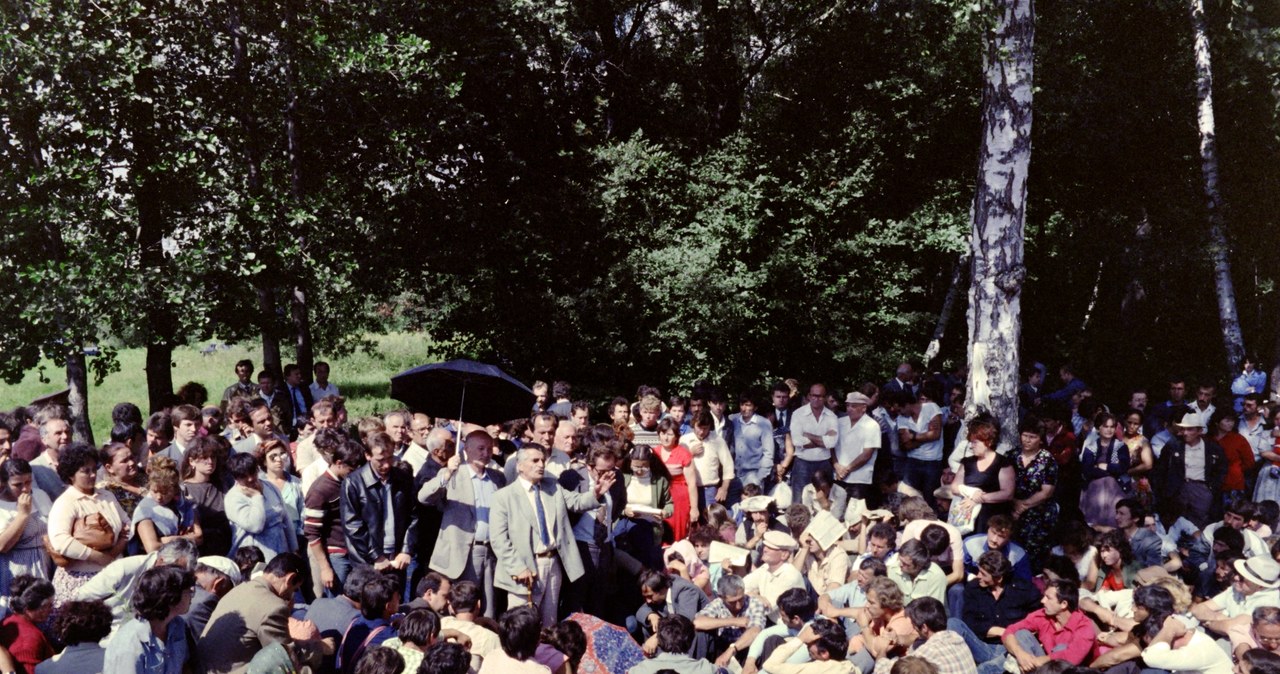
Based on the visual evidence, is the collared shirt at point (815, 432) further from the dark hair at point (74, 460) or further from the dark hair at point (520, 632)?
the dark hair at point (74, 460)

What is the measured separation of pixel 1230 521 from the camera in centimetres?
788

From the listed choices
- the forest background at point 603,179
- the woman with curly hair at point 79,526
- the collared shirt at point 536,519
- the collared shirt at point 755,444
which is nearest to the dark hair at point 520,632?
the collared shirt at point 536,519

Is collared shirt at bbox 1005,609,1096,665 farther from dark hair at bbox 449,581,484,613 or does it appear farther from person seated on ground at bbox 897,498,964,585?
dark hair at bbox 449,581,484,613

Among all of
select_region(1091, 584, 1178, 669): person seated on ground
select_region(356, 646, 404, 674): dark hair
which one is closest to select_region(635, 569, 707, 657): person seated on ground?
select_region(356, 646, 404, 674): dark hair

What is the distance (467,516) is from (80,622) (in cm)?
277

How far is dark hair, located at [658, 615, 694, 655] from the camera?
573 centimetres

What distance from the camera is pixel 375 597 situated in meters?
5.51

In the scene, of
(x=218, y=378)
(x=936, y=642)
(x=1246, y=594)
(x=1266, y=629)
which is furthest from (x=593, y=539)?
(x=218, y=378)

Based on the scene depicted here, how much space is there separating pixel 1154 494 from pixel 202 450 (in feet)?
29.2

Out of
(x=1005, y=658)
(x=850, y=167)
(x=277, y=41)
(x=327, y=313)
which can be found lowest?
(x=1005, y=658)

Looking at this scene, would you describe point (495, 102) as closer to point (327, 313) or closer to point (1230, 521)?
point (327, 313)

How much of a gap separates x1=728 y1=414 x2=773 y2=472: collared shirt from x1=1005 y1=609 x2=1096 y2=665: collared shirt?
381 centimetres

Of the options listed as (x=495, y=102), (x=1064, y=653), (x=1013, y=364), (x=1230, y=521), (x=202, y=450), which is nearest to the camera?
(x=1064, y=653)

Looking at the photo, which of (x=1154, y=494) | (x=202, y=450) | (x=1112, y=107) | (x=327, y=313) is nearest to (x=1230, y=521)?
(x=1154, y=494)
